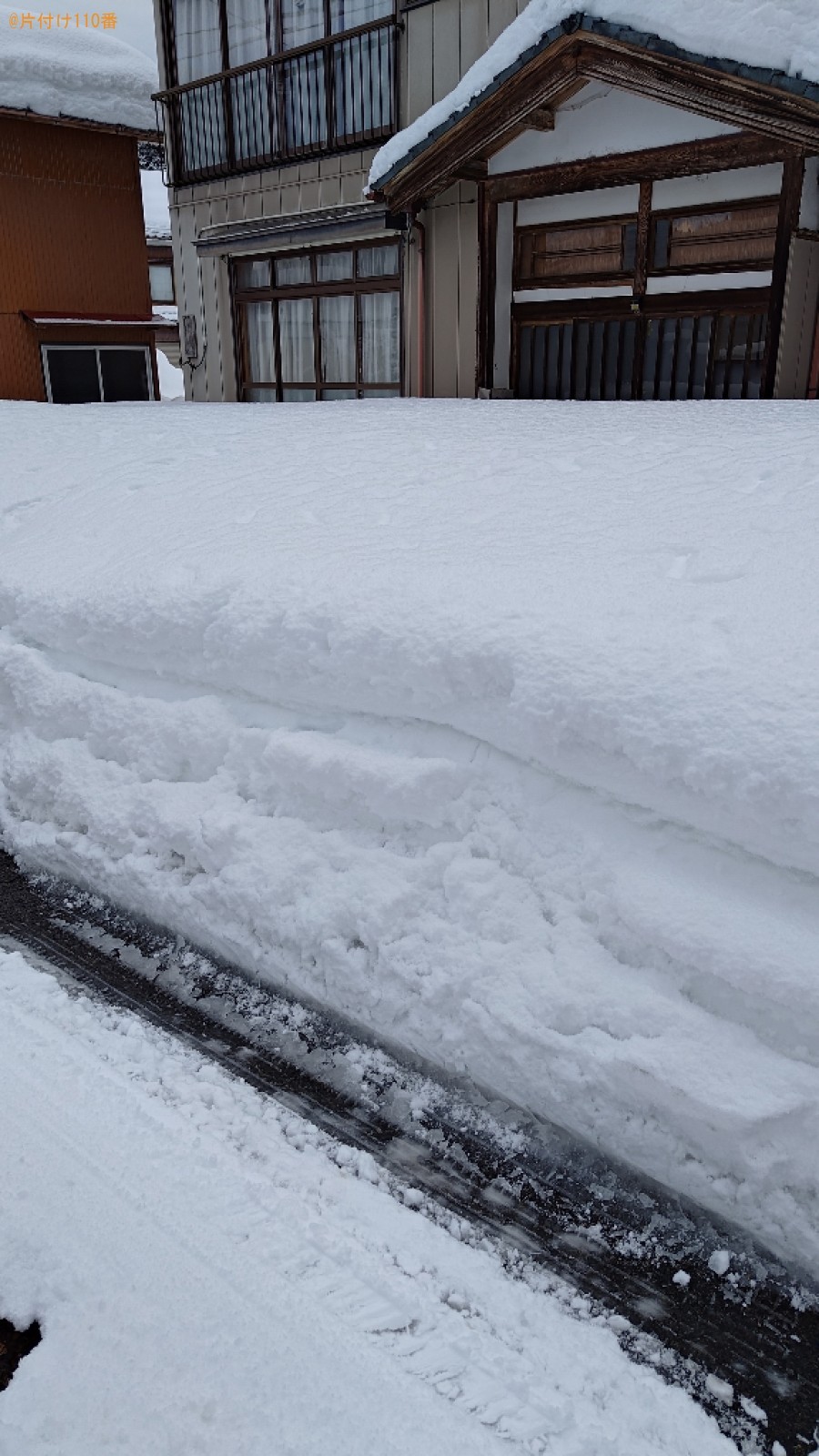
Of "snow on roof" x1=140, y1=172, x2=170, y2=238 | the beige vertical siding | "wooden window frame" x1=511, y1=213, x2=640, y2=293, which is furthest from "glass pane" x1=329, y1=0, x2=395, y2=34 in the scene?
"snow on roof" x1=140, y1=172, x2=170, y2=238

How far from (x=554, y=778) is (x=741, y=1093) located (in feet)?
Result: 3.22

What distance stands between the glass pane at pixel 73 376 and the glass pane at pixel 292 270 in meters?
5.09

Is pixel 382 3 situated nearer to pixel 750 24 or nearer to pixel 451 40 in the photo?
pixel 451 40

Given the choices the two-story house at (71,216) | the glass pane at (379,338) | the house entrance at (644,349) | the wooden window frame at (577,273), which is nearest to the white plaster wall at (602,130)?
the wooden window frame at (577,273)

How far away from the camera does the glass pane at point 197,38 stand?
11234 millimetres

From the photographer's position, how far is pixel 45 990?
3027mm

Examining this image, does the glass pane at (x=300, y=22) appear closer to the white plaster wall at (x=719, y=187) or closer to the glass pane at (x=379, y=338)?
the glass pane at (x=379, y=338)

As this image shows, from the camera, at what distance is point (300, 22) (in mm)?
10219

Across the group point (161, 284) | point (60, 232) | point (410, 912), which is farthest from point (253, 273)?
point (161, 284)

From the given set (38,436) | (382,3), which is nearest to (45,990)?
(38,436)

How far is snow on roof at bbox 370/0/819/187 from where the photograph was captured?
19.8 feet

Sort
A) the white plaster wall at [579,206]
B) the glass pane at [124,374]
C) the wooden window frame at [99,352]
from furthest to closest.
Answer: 1. the glass pane at [124,374]
2. the wooden window frame at [99,352]
3. the white plaster wall at [579,206]

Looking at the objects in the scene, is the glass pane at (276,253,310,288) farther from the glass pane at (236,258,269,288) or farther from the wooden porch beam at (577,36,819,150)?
the wooden porch beam at (577,36,819,150)

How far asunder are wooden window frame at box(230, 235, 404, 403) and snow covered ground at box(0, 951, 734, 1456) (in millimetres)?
9193
